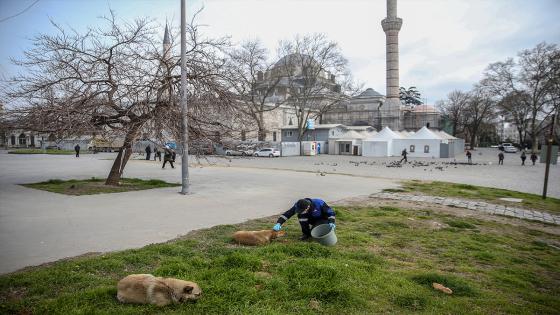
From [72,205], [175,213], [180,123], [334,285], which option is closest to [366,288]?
[334,285]

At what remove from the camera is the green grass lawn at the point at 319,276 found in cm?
407

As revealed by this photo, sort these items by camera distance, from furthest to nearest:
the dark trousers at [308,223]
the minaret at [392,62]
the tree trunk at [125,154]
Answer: the minaret at [392,62], the tree trunk at [125,154], the dark trousers at [308,223]

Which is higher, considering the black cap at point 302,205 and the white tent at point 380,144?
the white tent at point 380,144

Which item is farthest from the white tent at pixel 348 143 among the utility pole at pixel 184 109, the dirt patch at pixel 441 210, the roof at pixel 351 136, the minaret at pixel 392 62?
the utility pole at pixel 184 109

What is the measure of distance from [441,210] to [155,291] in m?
9.55

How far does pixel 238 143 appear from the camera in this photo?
15.2 metres

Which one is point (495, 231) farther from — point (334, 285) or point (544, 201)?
point (544, 201)

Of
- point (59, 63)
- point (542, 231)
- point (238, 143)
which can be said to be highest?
point (59, 63)

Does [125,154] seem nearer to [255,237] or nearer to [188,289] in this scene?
[255,237]

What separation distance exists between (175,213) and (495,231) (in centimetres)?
815

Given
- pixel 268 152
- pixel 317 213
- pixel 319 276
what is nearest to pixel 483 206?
pixel 317 213

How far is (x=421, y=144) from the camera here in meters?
47.5

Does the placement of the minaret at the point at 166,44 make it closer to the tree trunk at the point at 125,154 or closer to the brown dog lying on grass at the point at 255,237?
the tree trunk at the point at 125,154

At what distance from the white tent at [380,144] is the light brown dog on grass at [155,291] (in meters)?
47.3
